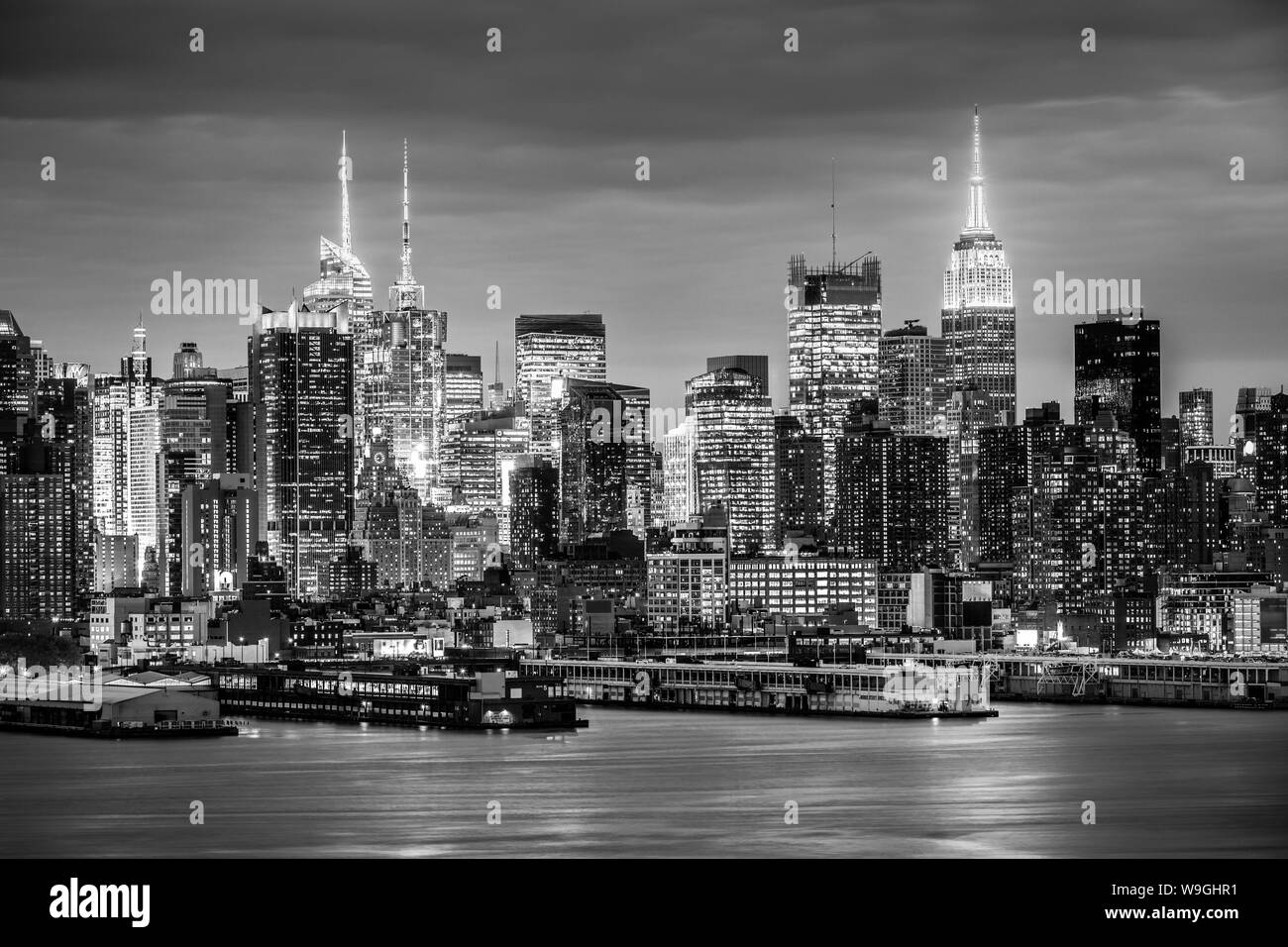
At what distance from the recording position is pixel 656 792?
38.2 metres

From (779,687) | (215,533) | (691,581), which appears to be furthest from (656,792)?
(215,533)

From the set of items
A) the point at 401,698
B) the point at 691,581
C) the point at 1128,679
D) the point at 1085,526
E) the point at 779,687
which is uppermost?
the point at 1085,526

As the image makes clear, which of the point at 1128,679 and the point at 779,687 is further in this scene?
the point at 1128,679

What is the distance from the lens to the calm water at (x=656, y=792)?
3186cm

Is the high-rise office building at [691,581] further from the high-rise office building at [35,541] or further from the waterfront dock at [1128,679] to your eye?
the high-rise office building at [35,541]

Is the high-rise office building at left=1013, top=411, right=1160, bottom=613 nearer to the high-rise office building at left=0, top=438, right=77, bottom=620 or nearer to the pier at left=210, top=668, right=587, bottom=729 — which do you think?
the high-rise office building at left=0, top=438, right=77, bottom=620

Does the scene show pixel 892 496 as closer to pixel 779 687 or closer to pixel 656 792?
pixel 779 687

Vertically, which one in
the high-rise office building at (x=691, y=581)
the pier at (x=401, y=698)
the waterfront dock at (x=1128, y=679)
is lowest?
the waterfront dock at (x=1128, y=679)

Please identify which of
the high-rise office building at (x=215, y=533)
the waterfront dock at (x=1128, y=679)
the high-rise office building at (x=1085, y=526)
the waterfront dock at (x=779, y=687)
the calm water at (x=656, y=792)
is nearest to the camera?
the calm water at (x=656, y=792)

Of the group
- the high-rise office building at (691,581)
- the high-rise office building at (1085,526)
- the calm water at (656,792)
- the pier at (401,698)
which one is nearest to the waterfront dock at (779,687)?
the pier at (401,698)

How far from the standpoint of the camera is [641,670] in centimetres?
7069
